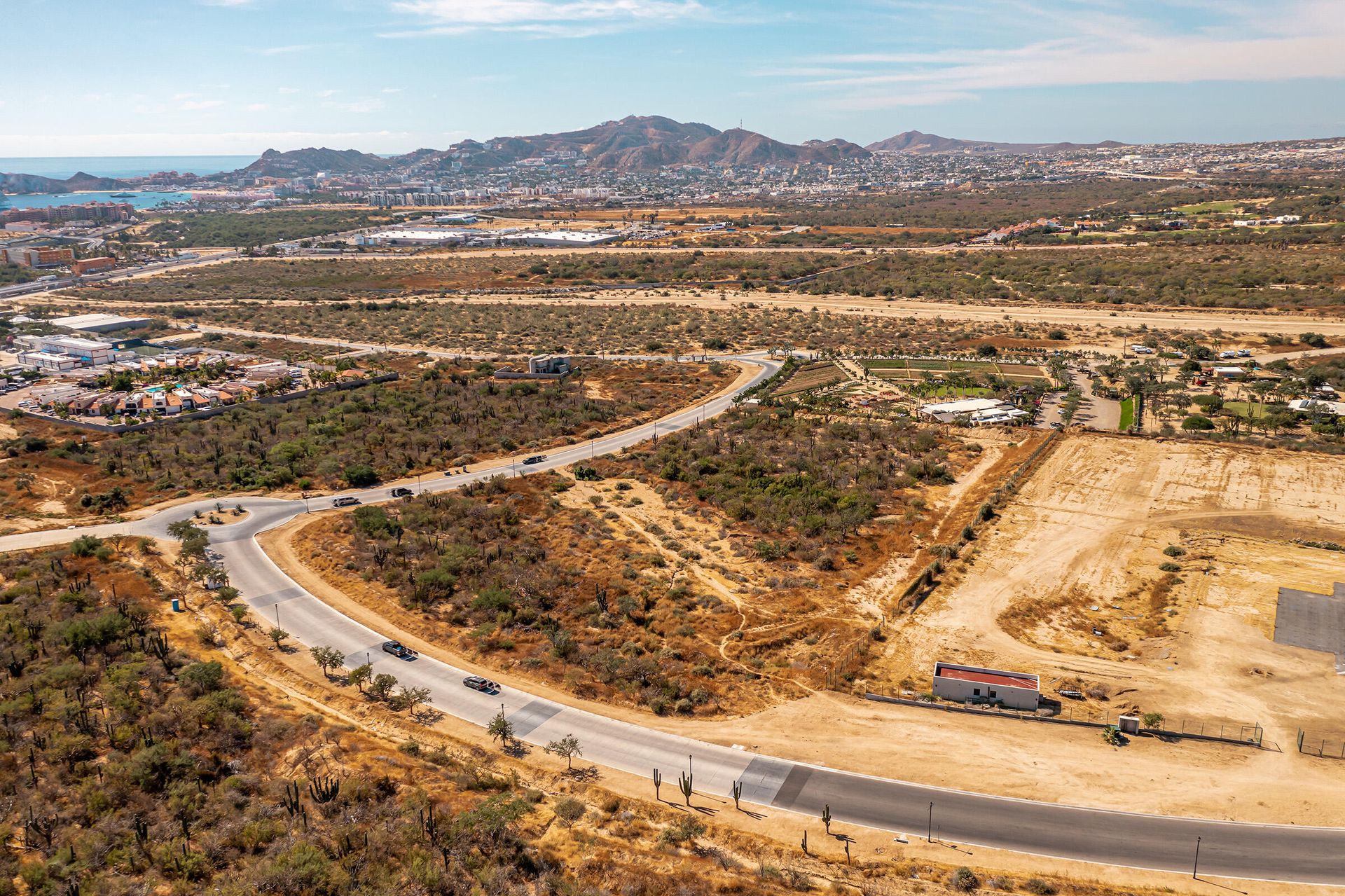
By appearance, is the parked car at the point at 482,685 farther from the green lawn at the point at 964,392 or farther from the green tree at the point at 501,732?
the green lawn at the point at 964,392

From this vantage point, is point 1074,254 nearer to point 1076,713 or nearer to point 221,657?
point 1076,713

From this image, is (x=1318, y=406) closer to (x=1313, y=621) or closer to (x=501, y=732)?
(x=1313, y=621)

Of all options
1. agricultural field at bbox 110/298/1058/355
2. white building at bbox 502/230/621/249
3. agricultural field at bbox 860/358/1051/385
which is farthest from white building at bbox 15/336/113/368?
white building at bbox 502/230/621/249

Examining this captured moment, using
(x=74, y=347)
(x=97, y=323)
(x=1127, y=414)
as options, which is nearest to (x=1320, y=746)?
(x=1127, y=414)

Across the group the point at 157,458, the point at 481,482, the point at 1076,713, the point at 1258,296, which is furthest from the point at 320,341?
the point at 1258,296

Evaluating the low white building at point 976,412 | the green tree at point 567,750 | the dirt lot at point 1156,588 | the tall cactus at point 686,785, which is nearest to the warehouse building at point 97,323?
the low white building at point 976,412
